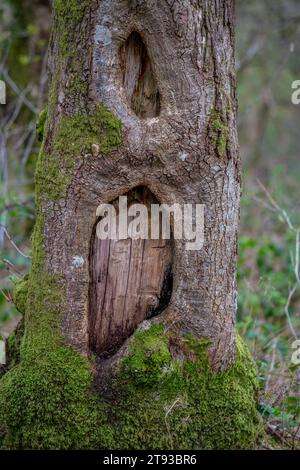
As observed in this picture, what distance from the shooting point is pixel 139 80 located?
3025 mm

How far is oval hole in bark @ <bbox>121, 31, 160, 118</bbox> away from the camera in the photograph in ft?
9.79

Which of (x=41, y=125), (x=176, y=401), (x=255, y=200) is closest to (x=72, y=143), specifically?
(x=41, y=125)

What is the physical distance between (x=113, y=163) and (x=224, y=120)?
2.35 ft

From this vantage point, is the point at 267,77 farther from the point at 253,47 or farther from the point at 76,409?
the point at 76,409

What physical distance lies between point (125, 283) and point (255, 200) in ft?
13.6

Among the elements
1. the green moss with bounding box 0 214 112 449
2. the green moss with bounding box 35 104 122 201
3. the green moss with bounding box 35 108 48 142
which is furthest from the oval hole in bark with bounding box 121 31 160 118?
the green moss with bounding box 0 214 112 449

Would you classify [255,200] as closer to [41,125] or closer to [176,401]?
[41,125]

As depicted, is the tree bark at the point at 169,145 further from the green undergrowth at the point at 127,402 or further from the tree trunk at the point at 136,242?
the green undergrowth at the point at 127,402

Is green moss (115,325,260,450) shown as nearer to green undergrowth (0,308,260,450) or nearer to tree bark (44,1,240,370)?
green undergrowth (0,308,260,450)

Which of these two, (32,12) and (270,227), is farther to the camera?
(270,227)

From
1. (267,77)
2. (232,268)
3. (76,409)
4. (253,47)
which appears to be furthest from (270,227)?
(76,409)

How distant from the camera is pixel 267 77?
12000mm

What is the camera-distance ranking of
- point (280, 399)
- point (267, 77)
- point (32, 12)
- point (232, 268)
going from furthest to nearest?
point (267, 77), point (32, 12), point (280, 399), point (232, 268)

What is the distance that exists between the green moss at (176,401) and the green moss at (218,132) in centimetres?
113
